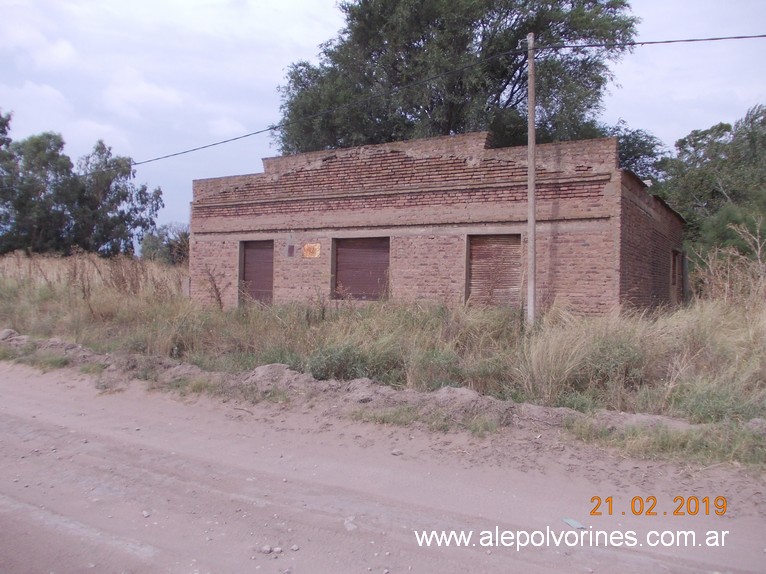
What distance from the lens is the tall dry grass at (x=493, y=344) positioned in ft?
21.5

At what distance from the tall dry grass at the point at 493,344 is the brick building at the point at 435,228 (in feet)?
3.92

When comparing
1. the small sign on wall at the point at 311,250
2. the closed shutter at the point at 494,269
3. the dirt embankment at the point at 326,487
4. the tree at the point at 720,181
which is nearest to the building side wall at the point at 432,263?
the small sign on wall at the point at 311,250

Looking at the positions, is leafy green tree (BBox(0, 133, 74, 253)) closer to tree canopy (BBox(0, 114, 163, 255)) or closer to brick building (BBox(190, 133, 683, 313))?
tree canopy (BBox(0, 114, 163, 255))

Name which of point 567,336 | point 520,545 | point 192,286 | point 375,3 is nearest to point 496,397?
point 567,336

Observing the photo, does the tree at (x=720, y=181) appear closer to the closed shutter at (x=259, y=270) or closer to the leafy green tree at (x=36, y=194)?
the closed shutter at (x=259, y=270)

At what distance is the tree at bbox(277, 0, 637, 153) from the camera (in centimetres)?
2205

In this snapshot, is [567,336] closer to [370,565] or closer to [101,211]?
[370,565]

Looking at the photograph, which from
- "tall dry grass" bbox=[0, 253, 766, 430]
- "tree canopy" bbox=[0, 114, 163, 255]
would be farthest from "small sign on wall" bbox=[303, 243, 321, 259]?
"tree canopy" bbox=[0, 114, 163, 255]

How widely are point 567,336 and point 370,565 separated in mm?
4591

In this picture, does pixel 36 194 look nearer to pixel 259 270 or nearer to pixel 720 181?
pixel 259 270

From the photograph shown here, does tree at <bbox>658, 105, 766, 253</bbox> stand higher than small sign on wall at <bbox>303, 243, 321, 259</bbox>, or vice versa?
tree at <bbox>658, 105, 766, 253</bbox>

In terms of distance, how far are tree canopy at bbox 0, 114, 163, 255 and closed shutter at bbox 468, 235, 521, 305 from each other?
2767 cm

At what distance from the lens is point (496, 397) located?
6789 millimetres
